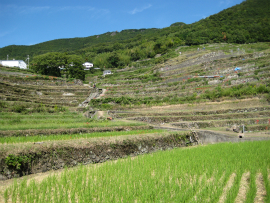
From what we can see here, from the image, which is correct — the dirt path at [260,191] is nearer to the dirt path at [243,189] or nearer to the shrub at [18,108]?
the dirt path at [243,189]

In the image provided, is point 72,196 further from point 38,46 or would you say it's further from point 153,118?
point 38,46

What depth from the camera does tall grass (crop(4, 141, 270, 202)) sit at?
5710 millimetres

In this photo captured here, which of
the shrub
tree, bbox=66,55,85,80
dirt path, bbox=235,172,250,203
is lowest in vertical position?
dirt path, bbox=235,172,250,203

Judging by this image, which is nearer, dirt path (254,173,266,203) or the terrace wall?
dirt path (254,173,266,203)

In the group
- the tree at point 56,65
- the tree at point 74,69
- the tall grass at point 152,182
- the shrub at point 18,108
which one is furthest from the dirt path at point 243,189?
the tree at point 74,69

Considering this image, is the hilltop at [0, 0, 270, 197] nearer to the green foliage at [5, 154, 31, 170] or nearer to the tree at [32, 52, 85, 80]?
the green foliage at [5, 154, 31, 170]

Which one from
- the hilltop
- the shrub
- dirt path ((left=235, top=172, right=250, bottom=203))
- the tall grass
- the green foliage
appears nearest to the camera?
the tall grass

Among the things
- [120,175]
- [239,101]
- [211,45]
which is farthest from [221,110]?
[211,45]

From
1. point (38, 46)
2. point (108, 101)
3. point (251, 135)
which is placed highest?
point (38, 46)

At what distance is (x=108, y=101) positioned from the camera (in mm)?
32250

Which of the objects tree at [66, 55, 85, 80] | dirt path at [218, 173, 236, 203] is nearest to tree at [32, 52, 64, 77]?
tree at [66, 55, 85, 80]

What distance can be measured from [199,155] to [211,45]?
55.7m

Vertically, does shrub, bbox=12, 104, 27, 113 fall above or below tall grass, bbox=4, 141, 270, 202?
above

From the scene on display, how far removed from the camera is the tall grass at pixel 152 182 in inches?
225
